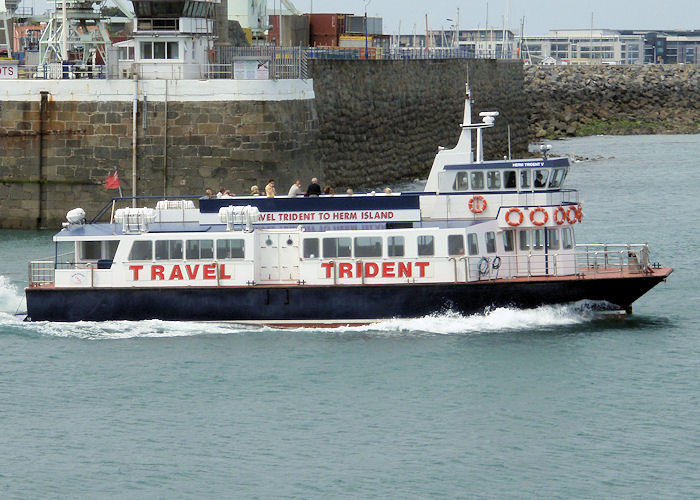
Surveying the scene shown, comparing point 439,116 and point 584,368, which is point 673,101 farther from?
point 584,368

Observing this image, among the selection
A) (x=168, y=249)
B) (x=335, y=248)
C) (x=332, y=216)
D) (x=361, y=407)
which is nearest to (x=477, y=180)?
(x=332, y=216)

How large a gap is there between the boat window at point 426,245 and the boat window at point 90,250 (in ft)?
26.4

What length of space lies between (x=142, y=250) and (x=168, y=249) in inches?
25.5

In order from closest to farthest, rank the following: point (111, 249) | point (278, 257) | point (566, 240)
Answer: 1. point (278, 257)
2. point (111, 249)
3. point (566, 240)

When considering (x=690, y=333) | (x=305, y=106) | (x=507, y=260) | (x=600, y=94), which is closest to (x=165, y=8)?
(x=305, y=106)

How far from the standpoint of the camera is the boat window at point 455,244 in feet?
118

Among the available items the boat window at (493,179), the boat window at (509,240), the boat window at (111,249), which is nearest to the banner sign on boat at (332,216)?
the boat window at (493,179)

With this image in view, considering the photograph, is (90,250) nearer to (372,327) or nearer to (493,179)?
(372,327)

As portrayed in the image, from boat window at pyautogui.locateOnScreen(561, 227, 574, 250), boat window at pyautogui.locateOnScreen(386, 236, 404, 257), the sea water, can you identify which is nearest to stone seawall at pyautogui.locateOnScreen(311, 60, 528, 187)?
boat window at pyautogui.locateOnScreen(561, 227, 574, 250)

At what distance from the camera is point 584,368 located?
109ft

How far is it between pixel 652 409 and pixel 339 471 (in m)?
7.24

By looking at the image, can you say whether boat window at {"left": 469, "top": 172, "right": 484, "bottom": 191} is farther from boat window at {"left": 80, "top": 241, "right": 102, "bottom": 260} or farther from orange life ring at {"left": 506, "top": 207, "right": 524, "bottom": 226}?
boat window at {"left": 80, "top": 241, "right": 102, "bottom": 260}

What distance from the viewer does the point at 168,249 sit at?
36.3 m

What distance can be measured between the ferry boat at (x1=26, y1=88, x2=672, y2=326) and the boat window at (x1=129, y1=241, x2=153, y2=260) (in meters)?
0.02
